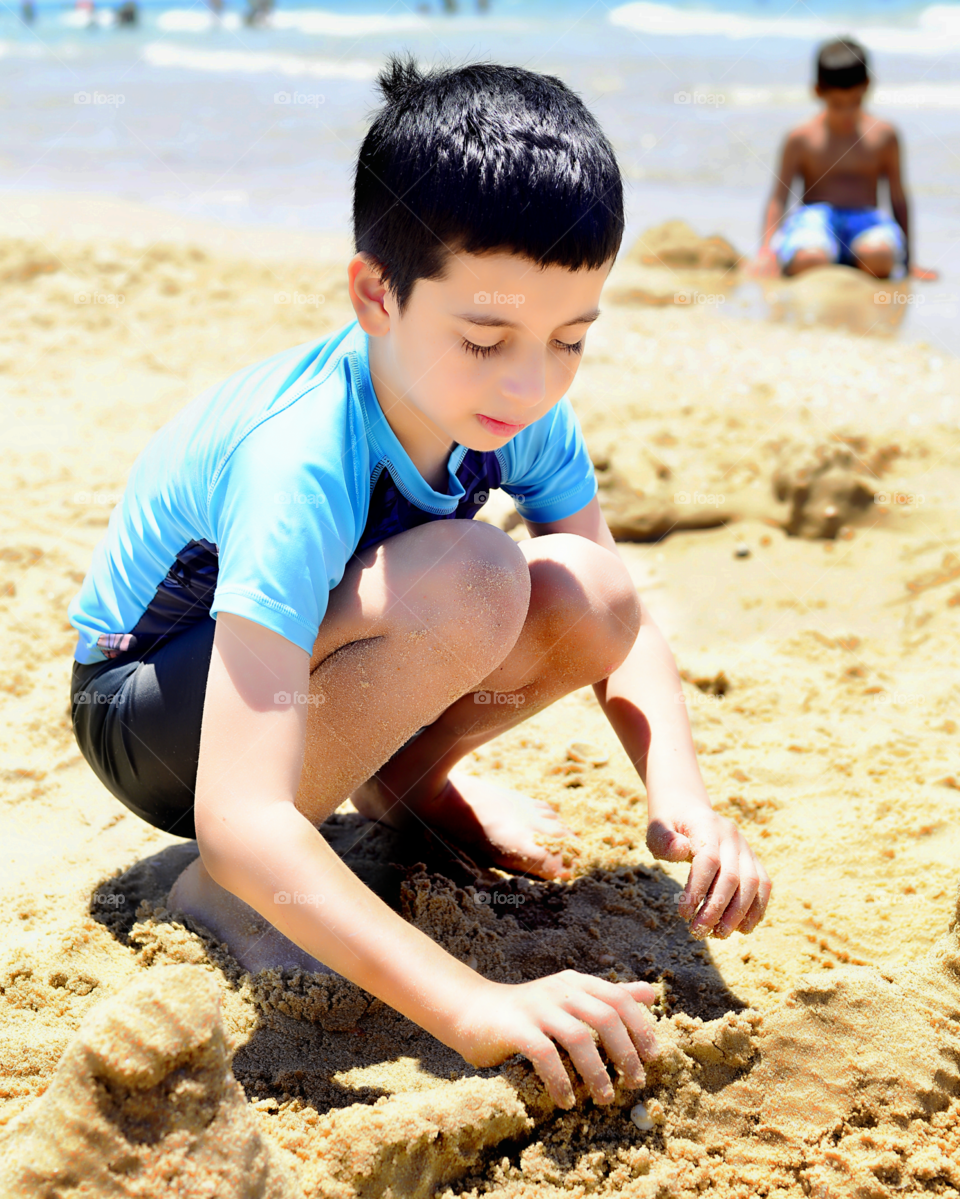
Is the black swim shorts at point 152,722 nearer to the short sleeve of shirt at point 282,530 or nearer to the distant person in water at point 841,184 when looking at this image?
the short sleeve of shirt at point 282,530

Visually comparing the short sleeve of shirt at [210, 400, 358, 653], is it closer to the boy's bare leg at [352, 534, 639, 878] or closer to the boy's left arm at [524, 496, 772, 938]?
the boy's bare leg at [352, 534, 639, 878]

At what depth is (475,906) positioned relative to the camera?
192 centimetres

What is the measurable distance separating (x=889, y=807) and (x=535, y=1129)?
1094 millimetres

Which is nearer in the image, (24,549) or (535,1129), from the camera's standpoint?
(535,1129)

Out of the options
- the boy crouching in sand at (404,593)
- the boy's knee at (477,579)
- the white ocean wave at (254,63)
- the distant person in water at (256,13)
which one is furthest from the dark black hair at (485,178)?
the distant person in water at (256,13)

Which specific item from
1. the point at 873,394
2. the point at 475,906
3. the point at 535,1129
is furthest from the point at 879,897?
the point at 873,394

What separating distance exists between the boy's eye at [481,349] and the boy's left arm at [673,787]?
627 millimetres

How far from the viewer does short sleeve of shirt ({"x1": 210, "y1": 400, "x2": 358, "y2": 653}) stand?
1.46 m

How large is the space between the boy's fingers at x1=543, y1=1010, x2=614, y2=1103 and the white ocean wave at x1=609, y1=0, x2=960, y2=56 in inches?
634

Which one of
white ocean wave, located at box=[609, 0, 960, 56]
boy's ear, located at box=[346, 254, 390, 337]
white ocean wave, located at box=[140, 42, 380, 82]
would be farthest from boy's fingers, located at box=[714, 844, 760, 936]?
white ocean wave, located at box=[609, 0, 960, 56]

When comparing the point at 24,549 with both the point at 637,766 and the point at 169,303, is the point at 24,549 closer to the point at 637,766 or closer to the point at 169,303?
the point at 637,766

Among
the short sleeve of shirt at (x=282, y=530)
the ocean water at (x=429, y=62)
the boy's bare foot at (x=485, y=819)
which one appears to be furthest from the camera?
the ocean water at (x=429, y=62)

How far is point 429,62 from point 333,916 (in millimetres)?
8170

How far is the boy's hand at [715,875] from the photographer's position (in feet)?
5.34
